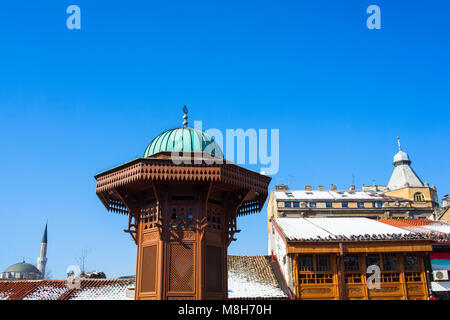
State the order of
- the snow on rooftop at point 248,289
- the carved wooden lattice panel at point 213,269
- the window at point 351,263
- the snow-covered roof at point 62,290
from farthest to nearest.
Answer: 1. the snow-covered roof at point 62,290
2. the window at point 351,263
3. the snow on rooftop at point 248,289
4. the carved wooden lattice panel at point 213,269

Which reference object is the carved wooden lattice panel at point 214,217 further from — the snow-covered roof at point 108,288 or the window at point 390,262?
the window at point 390,262

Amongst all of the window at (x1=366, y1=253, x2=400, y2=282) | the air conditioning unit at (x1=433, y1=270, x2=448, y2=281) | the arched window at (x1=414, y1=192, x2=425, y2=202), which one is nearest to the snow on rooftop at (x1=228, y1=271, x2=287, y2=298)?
the window at (x1=366, y1=253, x2=400, y2=282)

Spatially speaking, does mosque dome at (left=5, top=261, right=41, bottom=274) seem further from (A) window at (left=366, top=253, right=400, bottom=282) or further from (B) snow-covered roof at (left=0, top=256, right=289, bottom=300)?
(A) window at (left=366, top=253, right=400, bottom=282)

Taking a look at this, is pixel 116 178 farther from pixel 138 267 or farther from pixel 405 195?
pixel 405 195

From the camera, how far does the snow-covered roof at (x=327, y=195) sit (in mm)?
62938

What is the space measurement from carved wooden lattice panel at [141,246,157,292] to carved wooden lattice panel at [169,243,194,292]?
2.14 feet

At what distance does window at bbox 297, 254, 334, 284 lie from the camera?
27875 mm

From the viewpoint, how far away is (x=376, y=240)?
1104 inches

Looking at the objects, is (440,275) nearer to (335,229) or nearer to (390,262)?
(390,262)

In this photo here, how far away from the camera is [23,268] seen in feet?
451

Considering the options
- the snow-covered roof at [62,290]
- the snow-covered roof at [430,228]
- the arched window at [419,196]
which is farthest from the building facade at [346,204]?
the snow-covered roof at [62,290]
